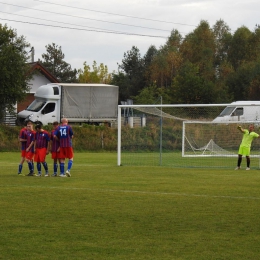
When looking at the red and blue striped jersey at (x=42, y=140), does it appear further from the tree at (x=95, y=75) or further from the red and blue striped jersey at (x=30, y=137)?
the tree at (x=95, y=75)

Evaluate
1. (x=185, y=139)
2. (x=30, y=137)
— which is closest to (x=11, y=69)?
(x=185, y=139)

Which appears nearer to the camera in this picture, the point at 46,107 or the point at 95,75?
the point at 46,107

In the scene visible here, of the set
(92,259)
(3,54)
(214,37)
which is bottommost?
(92,259)

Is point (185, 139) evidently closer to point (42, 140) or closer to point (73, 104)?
point (42, 140)

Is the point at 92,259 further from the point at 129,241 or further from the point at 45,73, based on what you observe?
the point at 45,73

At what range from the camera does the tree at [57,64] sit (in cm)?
10743

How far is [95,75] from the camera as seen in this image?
108438 mm

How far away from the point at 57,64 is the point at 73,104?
59914 mm

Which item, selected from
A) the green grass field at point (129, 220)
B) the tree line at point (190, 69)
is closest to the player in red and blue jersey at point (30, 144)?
the green grass field at point (129, 220)

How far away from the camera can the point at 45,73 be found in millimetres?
66375

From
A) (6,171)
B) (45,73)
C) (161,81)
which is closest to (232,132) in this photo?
(6,171)

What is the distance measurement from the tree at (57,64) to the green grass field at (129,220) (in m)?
87.9

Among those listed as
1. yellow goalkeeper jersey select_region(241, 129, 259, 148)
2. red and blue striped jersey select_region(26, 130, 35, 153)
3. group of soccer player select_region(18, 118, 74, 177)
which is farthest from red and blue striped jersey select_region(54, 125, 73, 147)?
yellow goalkeeper jersey select_region(241, 129, 259, 148)

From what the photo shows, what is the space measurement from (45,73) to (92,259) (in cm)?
5841
